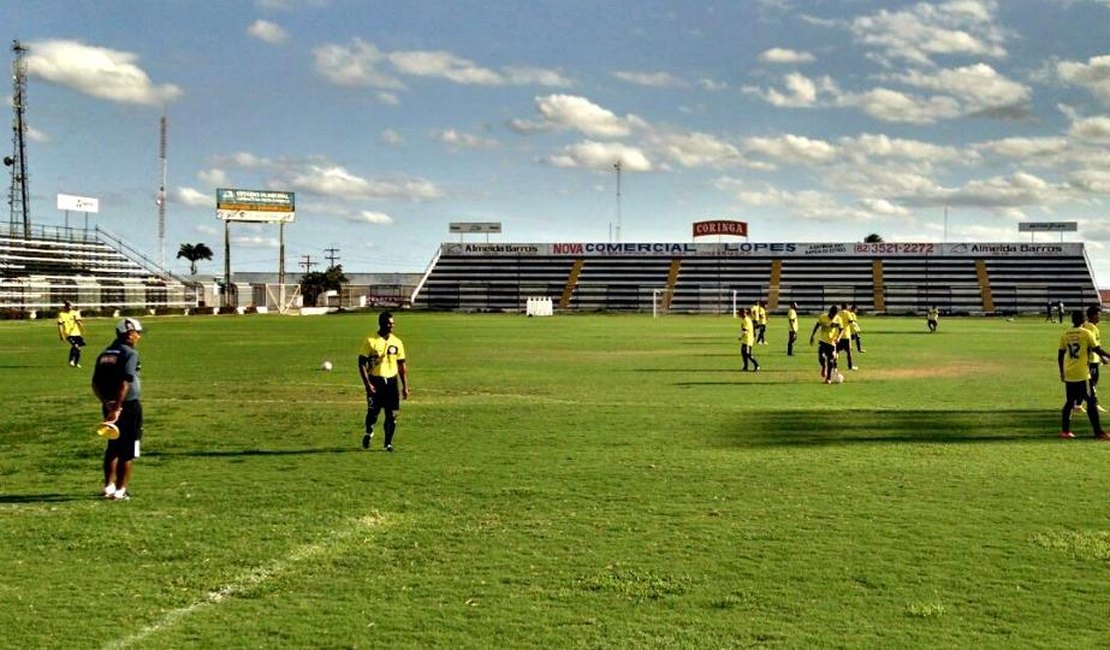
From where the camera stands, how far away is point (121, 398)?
9.77 metres

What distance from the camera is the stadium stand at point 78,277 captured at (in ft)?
236

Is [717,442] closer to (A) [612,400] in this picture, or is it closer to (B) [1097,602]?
(A) [612,400]

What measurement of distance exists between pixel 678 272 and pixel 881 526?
10037 cm

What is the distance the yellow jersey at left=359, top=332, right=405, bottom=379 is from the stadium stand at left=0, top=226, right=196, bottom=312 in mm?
61298

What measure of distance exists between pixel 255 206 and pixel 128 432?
313ft

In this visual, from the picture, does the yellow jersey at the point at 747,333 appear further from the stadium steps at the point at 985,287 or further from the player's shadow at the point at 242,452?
the stadium steps at the point at 985,287

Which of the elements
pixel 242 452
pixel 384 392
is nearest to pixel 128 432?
pixel 242 452

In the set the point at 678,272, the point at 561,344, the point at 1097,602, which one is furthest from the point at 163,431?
the point at 678,272

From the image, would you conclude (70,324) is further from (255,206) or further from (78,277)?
(255,206)

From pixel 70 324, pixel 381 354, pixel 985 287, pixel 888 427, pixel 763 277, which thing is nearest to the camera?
pixel 381 354

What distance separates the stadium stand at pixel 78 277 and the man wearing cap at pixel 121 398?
6292cm

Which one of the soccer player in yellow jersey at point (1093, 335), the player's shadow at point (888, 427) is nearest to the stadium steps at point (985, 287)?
the player's shadow at point (888, 427)

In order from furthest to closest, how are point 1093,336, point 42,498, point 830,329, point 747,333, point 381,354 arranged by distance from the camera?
1. point 747,333
2. point 830,329
3. point 1093,336
4. point 381,354
5. point 42,498

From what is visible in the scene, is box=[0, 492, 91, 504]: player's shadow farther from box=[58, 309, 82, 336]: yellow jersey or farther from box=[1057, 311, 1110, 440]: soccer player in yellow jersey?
box=[58, 309, 82, 336]: yellow jersey
